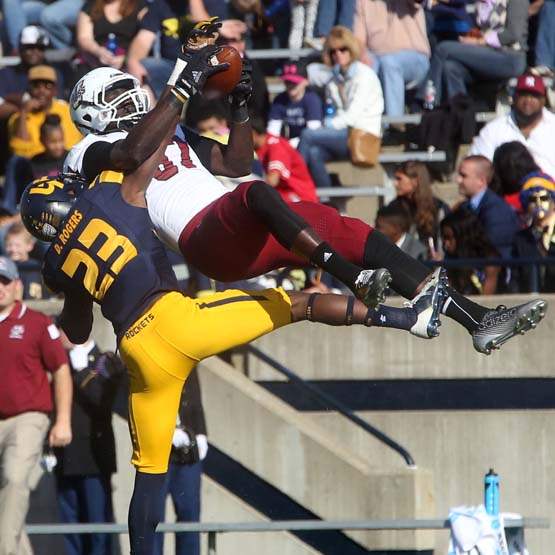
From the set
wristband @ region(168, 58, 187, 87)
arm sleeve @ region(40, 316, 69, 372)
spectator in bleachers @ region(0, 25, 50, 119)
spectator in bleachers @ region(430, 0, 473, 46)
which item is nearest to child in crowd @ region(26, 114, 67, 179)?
spectator in bleachers @ region(0, 25, 50, 119)

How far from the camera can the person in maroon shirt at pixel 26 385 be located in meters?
9.90

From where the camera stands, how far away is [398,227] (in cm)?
1031

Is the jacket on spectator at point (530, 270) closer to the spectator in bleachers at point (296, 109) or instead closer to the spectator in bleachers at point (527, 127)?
the spectator in bleachers at point (527, 127)

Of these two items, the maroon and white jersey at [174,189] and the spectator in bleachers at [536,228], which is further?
the spectator in bleachers at [536,228]

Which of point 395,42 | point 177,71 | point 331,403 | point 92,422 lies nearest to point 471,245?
point 331,403

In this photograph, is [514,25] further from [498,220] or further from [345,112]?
[498,220]

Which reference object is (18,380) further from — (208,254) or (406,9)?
(406,9)

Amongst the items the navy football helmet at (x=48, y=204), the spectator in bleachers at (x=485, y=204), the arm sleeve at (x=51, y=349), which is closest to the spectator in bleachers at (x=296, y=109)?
the spectator in bleachers at (x=485, y=204)

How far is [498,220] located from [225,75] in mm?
3583

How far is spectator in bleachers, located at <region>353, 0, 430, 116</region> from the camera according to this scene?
39.5ft

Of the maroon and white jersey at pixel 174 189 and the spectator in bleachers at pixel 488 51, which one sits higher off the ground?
the spectator in bleachers at pixel 488 51

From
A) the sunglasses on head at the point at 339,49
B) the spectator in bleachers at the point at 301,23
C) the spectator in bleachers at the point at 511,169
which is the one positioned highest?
the spectator in bleachers at the point at 301,23

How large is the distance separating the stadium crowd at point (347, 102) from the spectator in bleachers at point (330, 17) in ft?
0.05

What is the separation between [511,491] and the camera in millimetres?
10781
